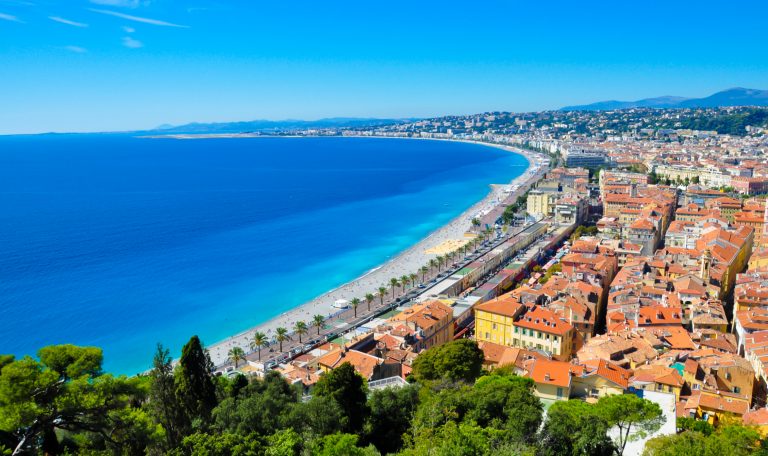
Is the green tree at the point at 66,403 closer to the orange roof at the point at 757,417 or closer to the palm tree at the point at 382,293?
the orange roof at the point at 757,417

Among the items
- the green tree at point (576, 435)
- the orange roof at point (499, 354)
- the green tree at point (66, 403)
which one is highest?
the green tree at point (66, 403)

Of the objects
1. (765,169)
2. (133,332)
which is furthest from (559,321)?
(765,169)

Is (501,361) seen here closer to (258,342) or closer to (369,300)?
(258,342)

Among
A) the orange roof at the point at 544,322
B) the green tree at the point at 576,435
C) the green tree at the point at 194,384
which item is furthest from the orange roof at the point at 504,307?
the green tree at the point at 194,384

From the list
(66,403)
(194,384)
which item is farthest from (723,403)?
(66,403)

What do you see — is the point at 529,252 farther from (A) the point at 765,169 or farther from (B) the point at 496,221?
(A) the point at 765,169
